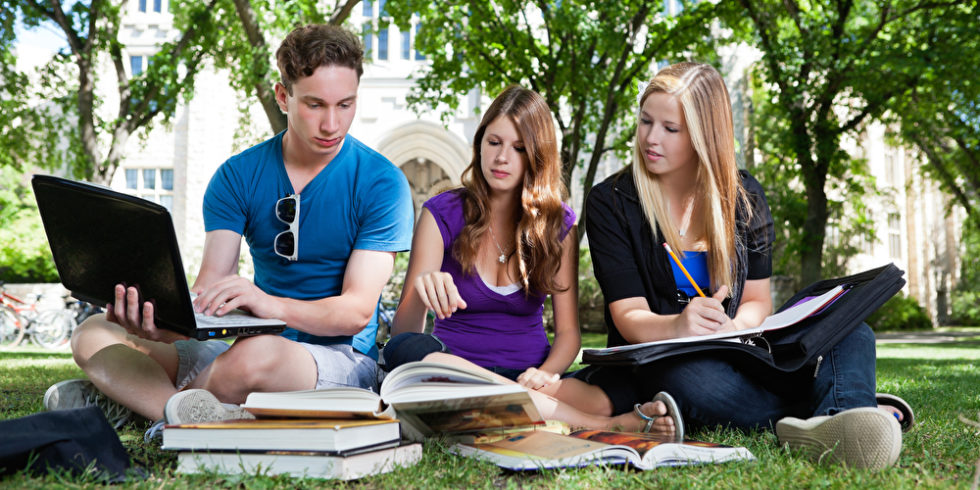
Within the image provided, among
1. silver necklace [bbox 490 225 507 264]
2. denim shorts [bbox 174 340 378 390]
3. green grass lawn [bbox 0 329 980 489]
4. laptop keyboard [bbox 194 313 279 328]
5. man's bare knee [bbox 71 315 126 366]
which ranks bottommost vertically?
green grass lawn [bbox 0 329 980 489]

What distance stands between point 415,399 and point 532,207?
1214 millimetres

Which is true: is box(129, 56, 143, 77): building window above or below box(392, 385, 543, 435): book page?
above

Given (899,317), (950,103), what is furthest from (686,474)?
(899,317)

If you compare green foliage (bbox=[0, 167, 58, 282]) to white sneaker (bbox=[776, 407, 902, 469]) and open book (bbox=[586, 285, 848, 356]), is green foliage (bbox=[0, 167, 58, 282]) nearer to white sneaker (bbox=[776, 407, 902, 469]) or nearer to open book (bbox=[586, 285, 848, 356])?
open book (bbox=[586, 285, 848, 356])

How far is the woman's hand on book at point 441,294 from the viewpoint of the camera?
7.09ft

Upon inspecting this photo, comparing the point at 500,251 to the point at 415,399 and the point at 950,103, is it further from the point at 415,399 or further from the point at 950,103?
the point at 950,103

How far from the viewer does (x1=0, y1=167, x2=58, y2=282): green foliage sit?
1594cm

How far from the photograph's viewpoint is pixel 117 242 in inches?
76.6

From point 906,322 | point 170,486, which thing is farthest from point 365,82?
point 170,486

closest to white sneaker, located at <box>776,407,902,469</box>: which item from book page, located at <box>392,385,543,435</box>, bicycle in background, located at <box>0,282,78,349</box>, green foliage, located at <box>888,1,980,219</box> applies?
book page, located at <box>392,385,543,435</box>

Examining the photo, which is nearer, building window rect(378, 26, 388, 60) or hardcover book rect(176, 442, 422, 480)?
hardcover book rect(176, 442, 422, 480)

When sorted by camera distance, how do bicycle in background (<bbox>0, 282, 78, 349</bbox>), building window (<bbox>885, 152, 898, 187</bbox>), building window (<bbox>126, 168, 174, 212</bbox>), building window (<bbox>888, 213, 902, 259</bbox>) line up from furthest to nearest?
building window (<bbox>888, 213, 902, 259</bbox>) < building window (<bbox>885, 152, 898, 187</bbox>) < building window (<bbox>126, 168, 174, 212</bbox>) < bicycle in background (<bbox>0, 282, 78, 349</bbox>)

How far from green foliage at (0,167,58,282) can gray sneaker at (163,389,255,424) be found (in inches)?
610

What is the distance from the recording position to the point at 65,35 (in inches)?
448
